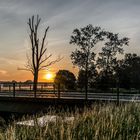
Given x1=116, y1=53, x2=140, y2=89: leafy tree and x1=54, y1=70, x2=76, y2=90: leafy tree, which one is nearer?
x1=54, y1=70, x2=76, y2=90: leafy tree

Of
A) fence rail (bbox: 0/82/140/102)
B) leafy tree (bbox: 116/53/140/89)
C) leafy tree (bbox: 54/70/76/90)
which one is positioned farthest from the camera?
leafy tree (bbox: 116/53/140/89)

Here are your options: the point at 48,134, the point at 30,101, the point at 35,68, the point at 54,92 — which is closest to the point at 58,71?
the point at 35,68

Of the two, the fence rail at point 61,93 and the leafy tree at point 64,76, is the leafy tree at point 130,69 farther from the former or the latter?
the fence rail at point 61,93

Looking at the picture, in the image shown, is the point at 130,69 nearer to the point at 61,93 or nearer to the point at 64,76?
the point at 64,76

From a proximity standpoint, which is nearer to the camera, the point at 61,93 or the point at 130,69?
the point at 61,93

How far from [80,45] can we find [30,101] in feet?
106

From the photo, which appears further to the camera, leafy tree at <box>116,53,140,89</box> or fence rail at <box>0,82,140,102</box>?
leafy tree at <box>116,53,140,89</box>

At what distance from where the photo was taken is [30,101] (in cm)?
3150

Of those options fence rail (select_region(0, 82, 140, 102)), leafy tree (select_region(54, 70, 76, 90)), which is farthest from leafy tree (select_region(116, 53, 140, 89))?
fence rail (select_region(0, 82, 140, 102))

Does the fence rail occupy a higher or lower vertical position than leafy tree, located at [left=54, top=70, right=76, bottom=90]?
lower

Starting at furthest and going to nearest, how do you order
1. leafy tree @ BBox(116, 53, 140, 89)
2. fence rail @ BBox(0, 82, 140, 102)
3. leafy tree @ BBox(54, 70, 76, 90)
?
leafy tree @ BBox(116, 53, 140, 89), leafy tree @ BBox(54, 70, 76, 90), fence rail @ BBox(0, 82, 140, 102)

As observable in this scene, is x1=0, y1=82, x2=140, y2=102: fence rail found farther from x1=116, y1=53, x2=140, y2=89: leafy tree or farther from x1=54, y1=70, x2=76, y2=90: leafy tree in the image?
x1=116, y1=53, x2=140, y2=89: leafy tree

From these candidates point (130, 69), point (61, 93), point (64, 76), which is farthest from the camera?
point (130, 69)

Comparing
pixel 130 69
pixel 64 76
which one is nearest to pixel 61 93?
pixel 64 76
